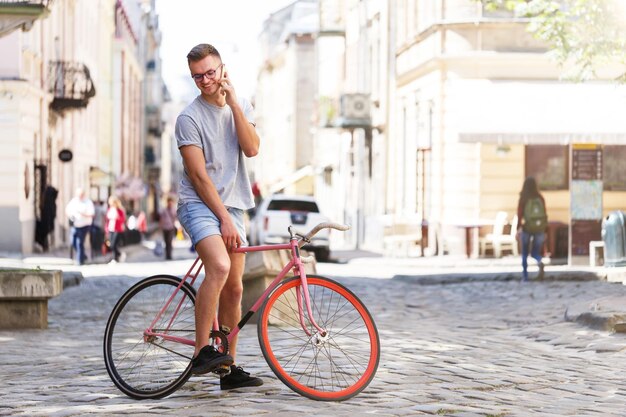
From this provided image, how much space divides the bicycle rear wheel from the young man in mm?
192

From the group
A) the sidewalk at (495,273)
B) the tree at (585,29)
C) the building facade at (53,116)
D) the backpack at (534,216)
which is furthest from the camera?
the building facade at (53,116)

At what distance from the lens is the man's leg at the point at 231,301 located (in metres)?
7.40

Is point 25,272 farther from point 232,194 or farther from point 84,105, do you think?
point 84,105

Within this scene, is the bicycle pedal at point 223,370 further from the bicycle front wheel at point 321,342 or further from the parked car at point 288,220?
the parked car at point 288,220

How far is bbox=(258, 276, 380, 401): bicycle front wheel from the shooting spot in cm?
702

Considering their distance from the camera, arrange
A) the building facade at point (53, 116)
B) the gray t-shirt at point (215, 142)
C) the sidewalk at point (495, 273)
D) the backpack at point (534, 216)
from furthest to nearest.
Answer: the building facade at point (53, 116) → the backpack at point (534, 216) → the sidewalk at point (495, 273) → the gray t-shirt at point (215, 142)

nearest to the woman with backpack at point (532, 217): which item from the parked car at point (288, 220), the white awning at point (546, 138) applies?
the white awning at point (546, 138)

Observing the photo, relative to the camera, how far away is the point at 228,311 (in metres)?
7.46

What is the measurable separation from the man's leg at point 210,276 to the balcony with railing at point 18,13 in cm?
1234

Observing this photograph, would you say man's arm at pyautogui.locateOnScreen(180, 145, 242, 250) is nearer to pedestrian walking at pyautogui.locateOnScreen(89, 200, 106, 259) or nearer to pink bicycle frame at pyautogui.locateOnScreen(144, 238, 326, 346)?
pink bicycle frame at pyautogui.locateOnScreen(144, 238, 326, 346)

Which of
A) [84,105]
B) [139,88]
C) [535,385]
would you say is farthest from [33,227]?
[139,88]

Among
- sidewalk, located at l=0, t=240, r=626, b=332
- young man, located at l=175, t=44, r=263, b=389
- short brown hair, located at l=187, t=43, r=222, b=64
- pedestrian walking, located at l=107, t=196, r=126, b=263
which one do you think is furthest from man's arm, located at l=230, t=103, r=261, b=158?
pedestrian walking, located at l=107, t=196, r=126, b=263

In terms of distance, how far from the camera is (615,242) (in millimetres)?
21828

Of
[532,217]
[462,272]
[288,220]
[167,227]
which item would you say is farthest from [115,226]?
[532,217]
